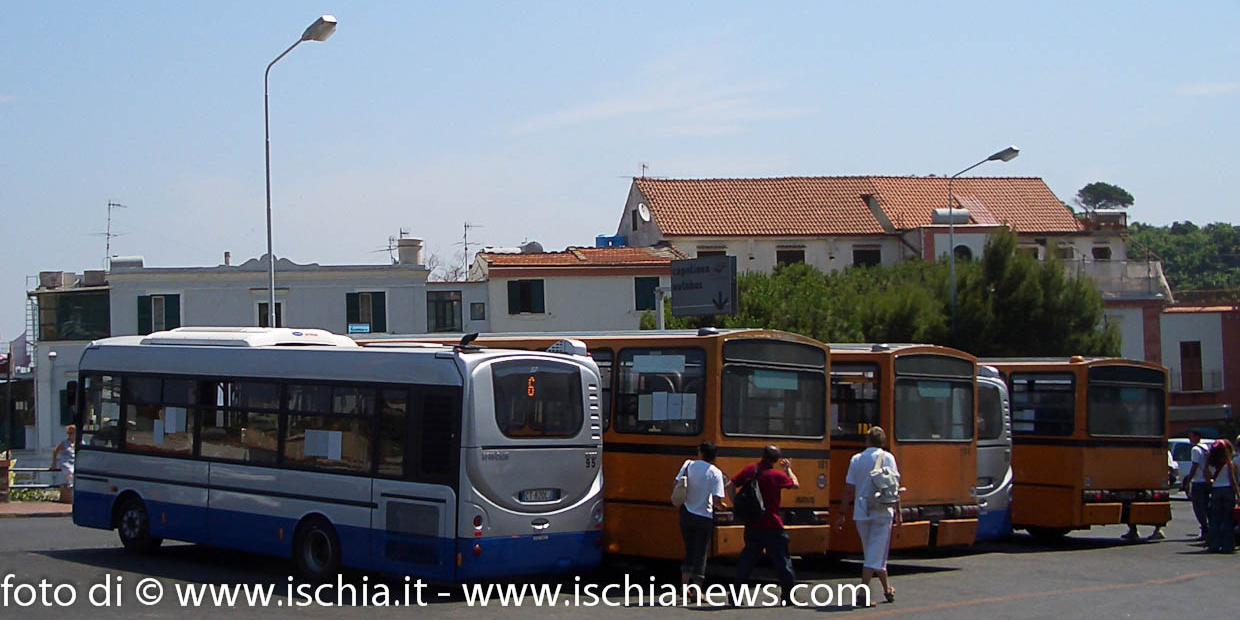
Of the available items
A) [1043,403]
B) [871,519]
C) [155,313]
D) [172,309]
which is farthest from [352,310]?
[871,519]

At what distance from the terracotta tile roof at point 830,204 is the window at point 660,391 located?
41749mm

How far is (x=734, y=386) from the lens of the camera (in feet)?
47.9

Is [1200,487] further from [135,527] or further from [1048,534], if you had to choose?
[135,527]

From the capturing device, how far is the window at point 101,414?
57.0ft

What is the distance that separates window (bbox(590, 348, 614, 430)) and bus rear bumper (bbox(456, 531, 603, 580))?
1.42m

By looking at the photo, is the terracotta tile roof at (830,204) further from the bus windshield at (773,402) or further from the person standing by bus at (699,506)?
the person standing by bus at (699,506)

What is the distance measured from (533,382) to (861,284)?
1420 inches

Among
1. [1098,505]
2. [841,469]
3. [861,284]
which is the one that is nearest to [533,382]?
[841,469]

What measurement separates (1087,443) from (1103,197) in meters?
133

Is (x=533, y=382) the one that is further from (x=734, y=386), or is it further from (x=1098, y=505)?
(x=1098, y=505)

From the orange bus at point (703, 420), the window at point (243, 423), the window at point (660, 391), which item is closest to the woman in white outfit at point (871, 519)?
the orange bus at point (703, 420)

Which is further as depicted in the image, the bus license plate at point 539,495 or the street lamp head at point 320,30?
the street lamp head at point 320,30

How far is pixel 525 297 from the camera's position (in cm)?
5097

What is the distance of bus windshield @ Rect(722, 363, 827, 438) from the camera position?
14562mm
